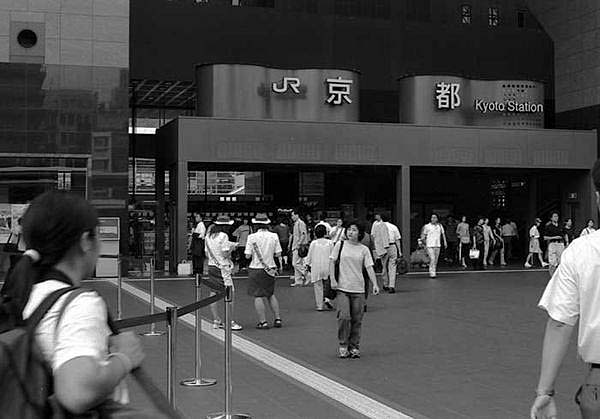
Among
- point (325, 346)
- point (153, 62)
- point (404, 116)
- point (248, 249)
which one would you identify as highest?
point (153, 62)

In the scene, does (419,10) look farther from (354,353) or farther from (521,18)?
(354,353)

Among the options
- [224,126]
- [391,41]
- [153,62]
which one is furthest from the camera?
[391,41]

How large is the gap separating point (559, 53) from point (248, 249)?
25491mm

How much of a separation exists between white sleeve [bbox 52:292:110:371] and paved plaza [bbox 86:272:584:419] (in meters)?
4.73

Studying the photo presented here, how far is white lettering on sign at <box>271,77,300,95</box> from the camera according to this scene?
25984mm

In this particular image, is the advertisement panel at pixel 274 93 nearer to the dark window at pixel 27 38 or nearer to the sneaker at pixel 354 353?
the dark window at pixel 27 38

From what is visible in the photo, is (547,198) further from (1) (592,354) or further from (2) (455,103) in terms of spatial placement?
(1) (592,354)

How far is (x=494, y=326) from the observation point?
12023 mm

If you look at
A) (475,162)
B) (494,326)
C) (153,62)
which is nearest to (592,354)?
(494,326)

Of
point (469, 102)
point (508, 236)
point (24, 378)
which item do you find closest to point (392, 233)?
point (469, 102)

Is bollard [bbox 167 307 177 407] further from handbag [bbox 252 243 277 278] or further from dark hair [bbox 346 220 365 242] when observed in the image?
handbag [bbox 252 243 277 278]

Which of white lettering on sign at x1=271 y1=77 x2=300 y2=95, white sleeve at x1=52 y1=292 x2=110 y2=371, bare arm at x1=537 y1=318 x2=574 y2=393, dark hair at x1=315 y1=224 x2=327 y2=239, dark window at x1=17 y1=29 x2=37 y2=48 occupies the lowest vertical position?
bare arm at x1=537 y1=318 x2=574 y2=393

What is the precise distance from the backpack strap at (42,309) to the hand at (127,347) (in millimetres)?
218

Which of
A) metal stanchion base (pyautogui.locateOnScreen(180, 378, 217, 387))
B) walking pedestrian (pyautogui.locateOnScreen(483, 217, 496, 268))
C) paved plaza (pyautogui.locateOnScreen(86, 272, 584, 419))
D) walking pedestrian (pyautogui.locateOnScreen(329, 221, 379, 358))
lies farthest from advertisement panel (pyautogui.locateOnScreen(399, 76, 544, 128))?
metal stanchion base (pyautogui.locateOnScreen(180, 378, 217, 387))
